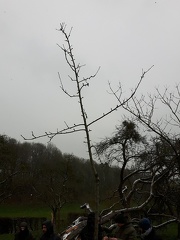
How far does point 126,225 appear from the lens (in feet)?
19.4

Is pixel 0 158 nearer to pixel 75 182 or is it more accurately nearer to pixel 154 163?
pixel 75 182

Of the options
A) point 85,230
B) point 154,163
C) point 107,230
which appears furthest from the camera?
point 154,163

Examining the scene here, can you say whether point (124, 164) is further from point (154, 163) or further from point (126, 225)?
point (126, 225)

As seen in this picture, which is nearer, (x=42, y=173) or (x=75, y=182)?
(x=75, y=182)

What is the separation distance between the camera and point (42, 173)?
103 feet

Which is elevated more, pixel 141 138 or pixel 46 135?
pixel 141 138

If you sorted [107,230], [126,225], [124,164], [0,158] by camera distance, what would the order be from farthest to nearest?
[0,158] < [124,164] < [107,230] < [126,225]

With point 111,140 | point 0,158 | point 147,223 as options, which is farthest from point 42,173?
point 147,223

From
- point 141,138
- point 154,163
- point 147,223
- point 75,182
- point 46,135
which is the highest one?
point 75,182

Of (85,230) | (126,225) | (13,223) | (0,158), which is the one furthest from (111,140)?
(0,158)

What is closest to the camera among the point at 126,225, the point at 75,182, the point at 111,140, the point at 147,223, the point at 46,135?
the point at 46,135

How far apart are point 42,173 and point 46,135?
91.0 feet

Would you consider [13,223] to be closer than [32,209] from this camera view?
Yes

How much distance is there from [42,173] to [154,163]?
2243cm
